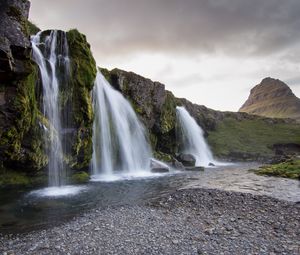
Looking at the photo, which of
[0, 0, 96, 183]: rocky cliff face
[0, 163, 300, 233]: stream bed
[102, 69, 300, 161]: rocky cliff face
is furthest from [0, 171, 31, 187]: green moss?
[102, 69, 300, 161]: rocky cliff face

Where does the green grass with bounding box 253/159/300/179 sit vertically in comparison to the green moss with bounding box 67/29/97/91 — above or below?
below

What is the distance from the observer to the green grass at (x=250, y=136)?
86.6 m

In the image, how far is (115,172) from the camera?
126ft

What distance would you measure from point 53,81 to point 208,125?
77076 mm

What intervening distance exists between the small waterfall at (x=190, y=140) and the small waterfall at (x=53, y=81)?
4174cm

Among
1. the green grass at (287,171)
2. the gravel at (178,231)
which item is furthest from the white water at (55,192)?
the green grass at (287,171)

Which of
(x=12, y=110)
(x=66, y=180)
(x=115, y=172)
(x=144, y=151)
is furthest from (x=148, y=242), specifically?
(x=144, y=151)

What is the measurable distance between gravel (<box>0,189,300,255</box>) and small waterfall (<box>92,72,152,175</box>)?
21.6 m

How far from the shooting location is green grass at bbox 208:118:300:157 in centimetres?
8656

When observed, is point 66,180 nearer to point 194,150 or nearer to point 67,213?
point 67,213

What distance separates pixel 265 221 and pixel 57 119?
77.3ft

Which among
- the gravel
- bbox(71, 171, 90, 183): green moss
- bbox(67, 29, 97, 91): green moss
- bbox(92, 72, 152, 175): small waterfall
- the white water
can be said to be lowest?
the gravel

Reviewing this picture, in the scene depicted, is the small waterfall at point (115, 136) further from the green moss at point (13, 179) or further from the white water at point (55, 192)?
the white water at point (55, 192)

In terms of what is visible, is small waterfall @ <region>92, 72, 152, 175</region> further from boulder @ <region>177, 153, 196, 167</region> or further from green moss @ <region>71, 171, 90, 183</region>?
boulder @ <region>177, 153, 196, 167</region>
